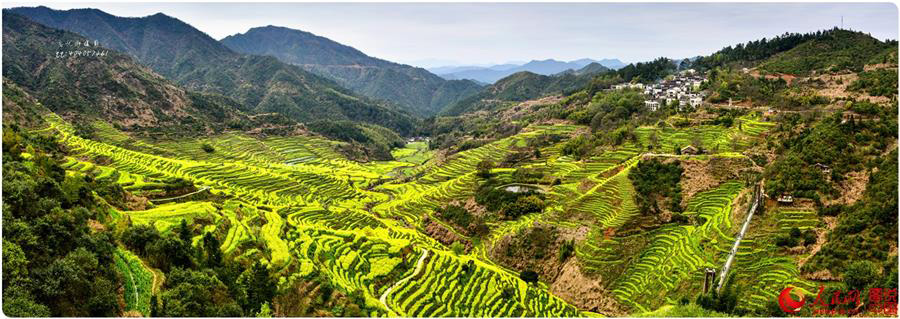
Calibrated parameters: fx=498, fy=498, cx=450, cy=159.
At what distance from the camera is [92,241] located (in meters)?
18.1

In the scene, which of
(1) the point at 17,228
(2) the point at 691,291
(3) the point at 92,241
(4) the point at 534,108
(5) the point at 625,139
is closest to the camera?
(1) the point at 17,228

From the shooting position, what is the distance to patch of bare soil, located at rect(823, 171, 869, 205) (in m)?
25.6

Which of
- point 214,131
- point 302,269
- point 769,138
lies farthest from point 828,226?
point 214,131

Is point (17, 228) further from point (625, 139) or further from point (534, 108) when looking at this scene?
point (534, 108)

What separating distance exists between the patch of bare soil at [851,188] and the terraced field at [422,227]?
2230mm

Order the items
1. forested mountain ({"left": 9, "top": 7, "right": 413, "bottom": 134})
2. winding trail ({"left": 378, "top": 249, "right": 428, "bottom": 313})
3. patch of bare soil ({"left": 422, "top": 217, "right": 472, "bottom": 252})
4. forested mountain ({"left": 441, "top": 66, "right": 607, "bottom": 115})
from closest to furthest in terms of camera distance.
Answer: winding trail ({"left": 378, "top": 249, "right": 428, "bottom": 313}) < patch of bare soil ({"left": 422, "top": 217, "right": 472, "bottom": 252}) < forested mountain ({"left": 9, "top": 7, "right": 413, "bottom": 134}) < forested mountain ({"left": 441, "top": 66, "right": 607, "bottom": 115})

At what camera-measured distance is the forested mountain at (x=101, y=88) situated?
73.8 meters

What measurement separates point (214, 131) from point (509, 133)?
1860 inches

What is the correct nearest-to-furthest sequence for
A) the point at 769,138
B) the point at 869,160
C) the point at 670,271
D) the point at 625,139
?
1. the point at 670,271
2. the point at 869,160
3. the point at 769,138
4. the point at 625,139

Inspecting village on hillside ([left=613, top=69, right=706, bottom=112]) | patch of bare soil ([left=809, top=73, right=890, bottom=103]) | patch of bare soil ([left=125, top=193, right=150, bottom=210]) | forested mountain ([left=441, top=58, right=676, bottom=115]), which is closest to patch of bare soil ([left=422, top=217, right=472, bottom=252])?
patch of bare soil ([left=125, top=193, right=150, bottom=210])

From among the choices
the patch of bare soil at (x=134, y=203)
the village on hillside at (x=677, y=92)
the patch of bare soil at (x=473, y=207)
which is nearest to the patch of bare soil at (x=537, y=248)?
the patch of bare soil at (x=473, y=207)

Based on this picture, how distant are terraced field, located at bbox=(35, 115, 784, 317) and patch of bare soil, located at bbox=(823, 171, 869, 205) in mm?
2230

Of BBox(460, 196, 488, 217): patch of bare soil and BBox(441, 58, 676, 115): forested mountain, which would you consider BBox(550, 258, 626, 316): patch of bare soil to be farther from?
BBox(441, 58, 676, 115): forested mountain

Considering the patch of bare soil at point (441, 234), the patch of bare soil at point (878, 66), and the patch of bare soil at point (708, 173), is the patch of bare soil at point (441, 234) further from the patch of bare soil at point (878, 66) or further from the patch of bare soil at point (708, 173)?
the patch of bare soil at point (878, 66)
